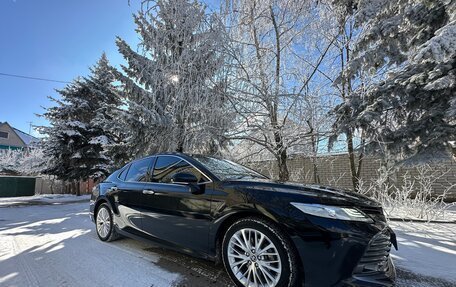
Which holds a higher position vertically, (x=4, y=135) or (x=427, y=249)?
(x=4, y=135)

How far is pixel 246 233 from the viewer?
266 cm

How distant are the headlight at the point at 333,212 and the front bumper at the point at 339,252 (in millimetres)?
50

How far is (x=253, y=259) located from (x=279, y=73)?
505cm

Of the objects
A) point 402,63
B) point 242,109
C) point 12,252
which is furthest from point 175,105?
point 402,63

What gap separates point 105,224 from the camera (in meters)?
4.55

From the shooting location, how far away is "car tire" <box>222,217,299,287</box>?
237 cm

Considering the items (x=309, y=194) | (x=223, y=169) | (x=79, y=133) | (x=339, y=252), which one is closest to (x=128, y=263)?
(x=223, y=169)

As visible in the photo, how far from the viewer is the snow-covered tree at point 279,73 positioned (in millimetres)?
6090

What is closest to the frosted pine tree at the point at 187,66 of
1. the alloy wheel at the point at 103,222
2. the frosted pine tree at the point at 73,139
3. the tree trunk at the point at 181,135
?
the tree trunk at the point at 181,135

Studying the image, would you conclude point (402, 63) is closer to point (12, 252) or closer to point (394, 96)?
point (394, 96)

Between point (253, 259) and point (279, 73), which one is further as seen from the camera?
point (279, 73)

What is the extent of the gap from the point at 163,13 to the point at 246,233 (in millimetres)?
4795

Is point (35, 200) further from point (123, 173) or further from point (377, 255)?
point (377, 255)

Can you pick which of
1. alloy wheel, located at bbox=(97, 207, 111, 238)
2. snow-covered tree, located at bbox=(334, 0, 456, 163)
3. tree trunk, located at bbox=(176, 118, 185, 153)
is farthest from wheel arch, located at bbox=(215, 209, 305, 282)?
tree trunk, located at bbox=(176, 118, 185, 153)
